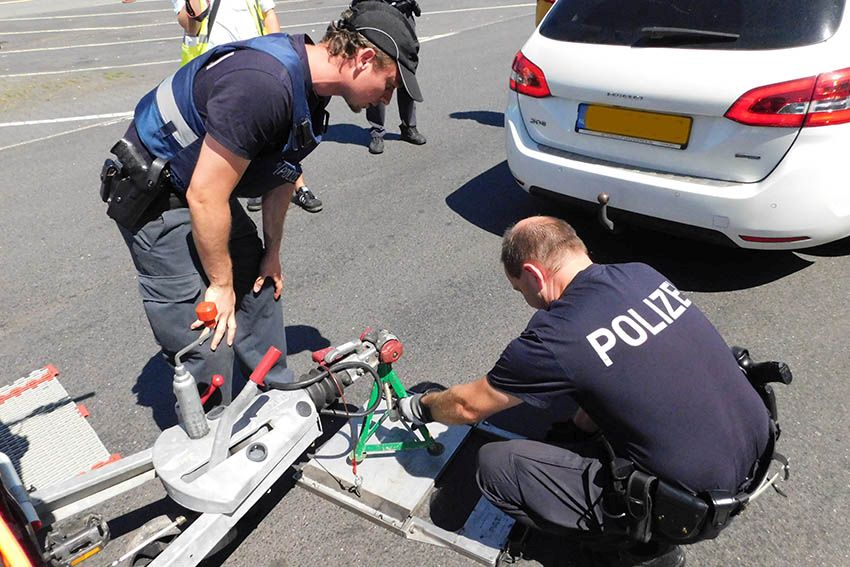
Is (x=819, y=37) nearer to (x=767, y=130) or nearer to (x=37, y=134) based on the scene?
(x=767, y=130)

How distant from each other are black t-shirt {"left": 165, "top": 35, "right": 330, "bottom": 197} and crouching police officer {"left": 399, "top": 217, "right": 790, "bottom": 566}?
2.86 feet

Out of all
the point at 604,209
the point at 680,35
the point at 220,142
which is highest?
the point at 220,142

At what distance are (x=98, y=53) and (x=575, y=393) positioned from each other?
491 inches

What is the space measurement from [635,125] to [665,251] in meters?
1.06

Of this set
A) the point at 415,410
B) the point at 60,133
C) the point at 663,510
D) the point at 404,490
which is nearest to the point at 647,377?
the point at 663,510

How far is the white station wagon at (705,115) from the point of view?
3070 millimetres

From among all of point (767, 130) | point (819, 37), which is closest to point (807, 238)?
point (767, 130)

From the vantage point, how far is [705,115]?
3209 mm

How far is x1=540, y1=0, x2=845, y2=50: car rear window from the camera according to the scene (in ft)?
10.3

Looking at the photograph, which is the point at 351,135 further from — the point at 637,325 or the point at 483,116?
the point at 637,325

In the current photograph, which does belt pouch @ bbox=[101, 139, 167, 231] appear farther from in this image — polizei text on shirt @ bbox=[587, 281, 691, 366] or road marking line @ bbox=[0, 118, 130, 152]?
road marking line @ bbox=[0, 118, 130, 152]

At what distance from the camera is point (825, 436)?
2.74 m

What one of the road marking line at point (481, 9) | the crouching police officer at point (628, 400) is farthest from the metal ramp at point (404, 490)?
the road marking line at point (481, 9)

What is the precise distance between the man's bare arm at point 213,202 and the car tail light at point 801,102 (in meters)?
2.42
